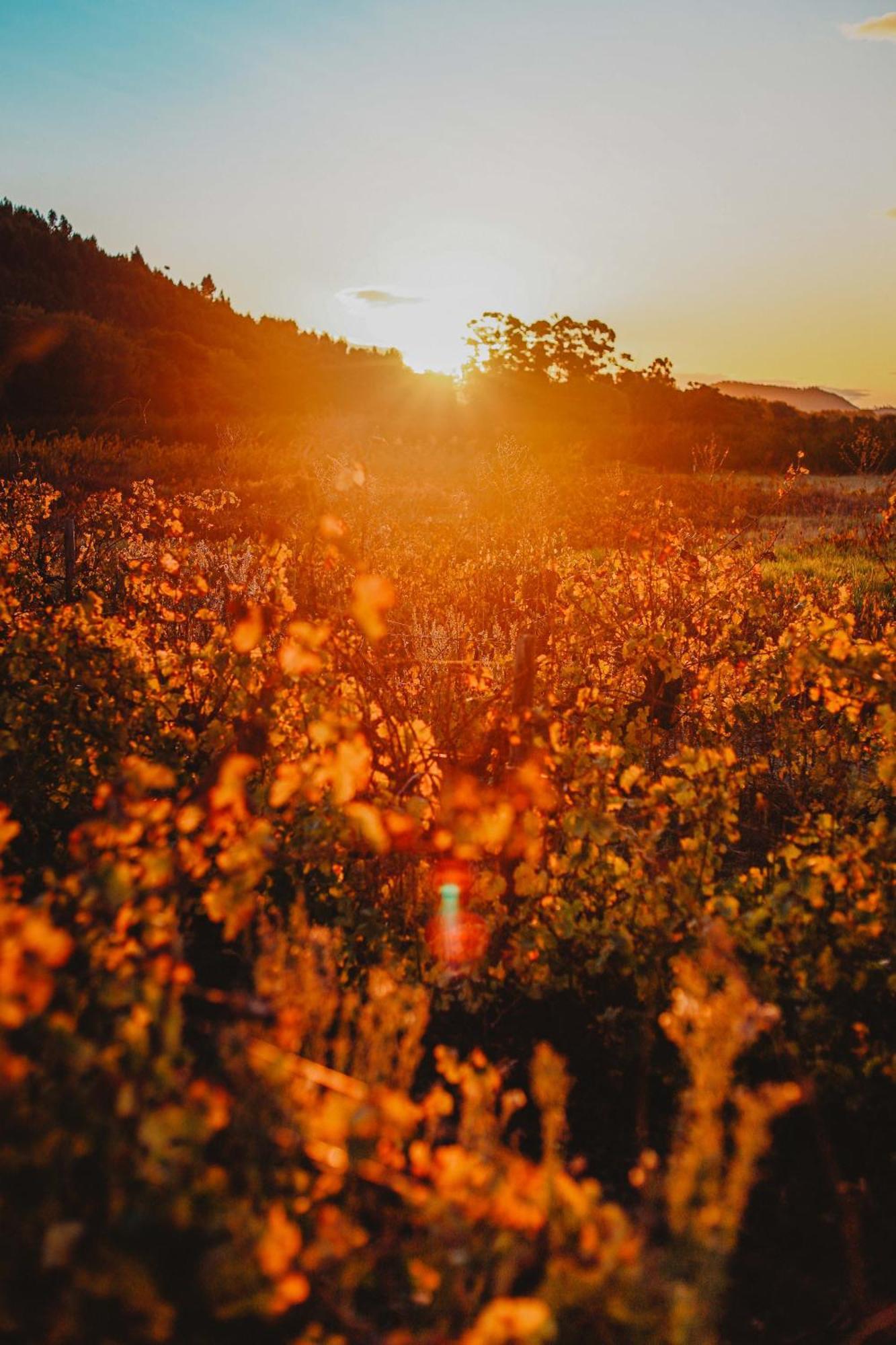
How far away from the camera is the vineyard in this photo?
3.85 feet

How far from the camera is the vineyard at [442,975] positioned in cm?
117

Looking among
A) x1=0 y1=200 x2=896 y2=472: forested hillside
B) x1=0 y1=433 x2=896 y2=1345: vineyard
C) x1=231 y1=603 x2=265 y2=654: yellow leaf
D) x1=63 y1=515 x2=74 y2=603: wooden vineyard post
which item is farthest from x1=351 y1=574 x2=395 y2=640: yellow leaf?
x1=0 y1=200 x2=896 y2=472: forested hillside

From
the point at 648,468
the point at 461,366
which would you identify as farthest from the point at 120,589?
the point at 461,366

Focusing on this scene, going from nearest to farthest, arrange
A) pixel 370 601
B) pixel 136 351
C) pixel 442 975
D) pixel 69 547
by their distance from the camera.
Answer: pixel 370 601, pixel 442 975, pixel 69 547, pixel 136 351

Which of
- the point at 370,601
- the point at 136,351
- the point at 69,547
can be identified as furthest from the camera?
the point at 136,351

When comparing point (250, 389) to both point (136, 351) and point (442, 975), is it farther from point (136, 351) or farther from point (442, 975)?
point (442, 975)

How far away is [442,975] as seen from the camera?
2805 millimetres

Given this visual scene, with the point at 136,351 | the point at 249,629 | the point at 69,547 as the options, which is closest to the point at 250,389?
the point at 136,351

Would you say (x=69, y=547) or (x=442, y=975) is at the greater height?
(x=69, y=547)

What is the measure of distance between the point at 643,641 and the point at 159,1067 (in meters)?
3.43

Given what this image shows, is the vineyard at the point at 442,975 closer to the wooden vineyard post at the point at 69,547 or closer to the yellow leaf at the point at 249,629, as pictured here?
the yellow leaf at the point at 249,629

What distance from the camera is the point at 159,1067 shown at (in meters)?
1.19

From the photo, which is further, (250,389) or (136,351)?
(250,389)

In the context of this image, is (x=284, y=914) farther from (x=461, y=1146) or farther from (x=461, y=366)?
(x=461, y=366)
